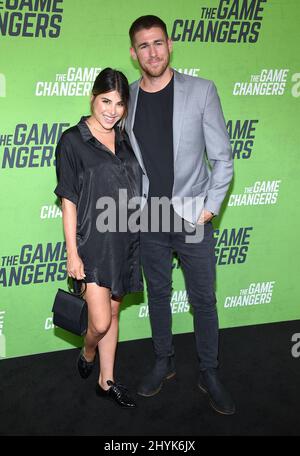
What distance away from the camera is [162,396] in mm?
2990

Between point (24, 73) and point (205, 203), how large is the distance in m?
1.38

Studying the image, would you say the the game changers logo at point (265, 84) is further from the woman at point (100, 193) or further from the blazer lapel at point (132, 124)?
the woman at point (100, 193)

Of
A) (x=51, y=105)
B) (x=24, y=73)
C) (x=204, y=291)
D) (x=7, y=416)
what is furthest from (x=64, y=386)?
(x=24, y=73)

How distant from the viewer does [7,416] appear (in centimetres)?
279

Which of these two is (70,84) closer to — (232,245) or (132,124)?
(132,124)

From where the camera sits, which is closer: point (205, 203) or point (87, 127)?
point (87, 127)

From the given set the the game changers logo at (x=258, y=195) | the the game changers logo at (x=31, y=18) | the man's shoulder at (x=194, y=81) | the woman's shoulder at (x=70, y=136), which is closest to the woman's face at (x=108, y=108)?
the woman's shoulder at (x=70, y=136)

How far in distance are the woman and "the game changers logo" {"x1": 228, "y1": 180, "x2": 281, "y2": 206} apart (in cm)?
112

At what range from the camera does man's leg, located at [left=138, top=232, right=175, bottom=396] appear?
2865 millimetres

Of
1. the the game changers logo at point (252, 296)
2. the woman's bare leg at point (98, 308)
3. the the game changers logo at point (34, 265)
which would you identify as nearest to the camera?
the woman's bare leg at point (98, 308)

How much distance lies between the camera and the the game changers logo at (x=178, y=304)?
3.66m

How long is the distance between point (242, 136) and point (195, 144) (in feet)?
3.02

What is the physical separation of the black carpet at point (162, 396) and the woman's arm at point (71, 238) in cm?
87

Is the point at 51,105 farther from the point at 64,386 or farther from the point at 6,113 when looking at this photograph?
the point at 64,386
